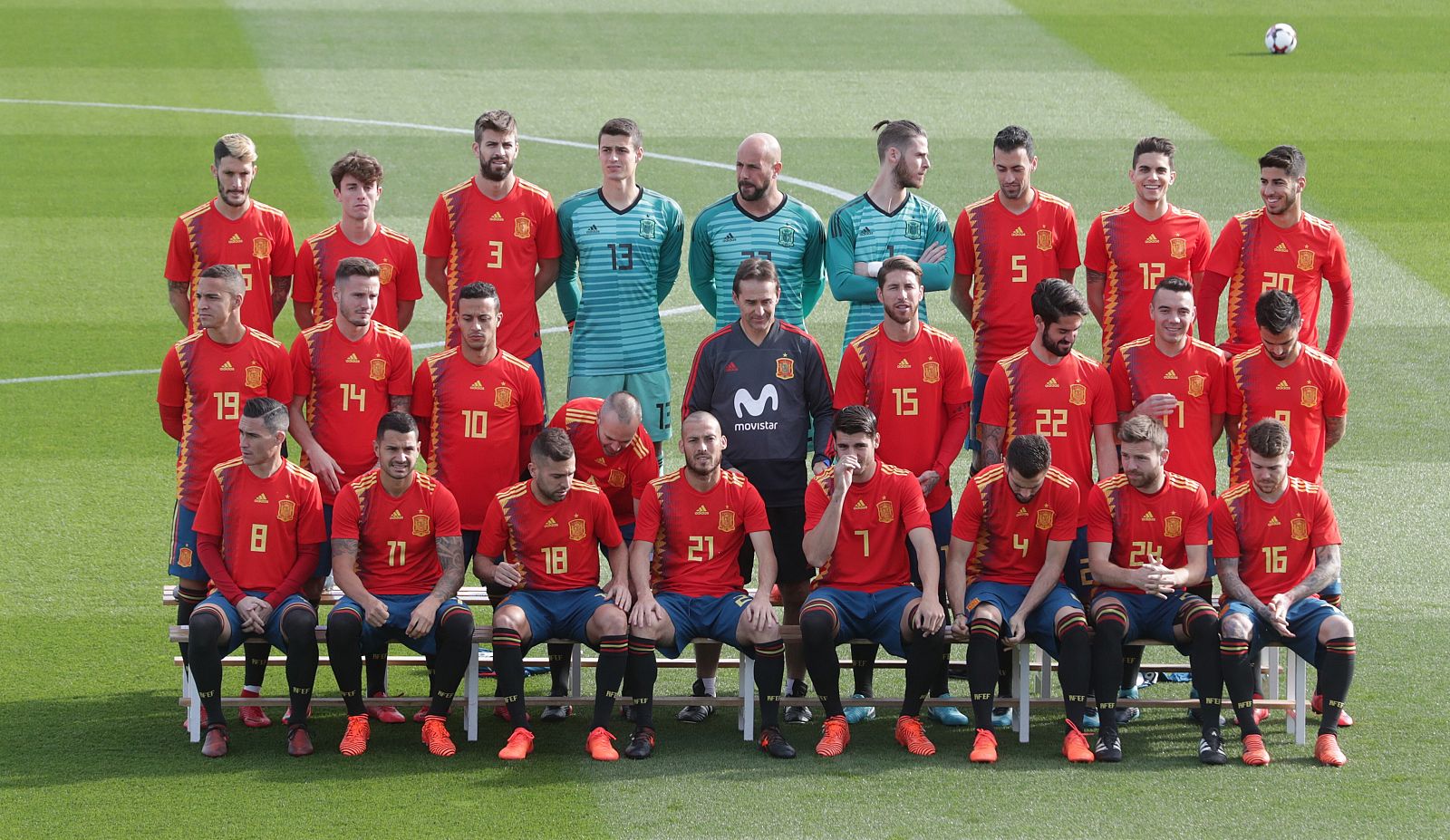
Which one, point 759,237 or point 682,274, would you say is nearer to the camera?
point 759,237

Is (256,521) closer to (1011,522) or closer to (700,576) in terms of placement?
(700,576)

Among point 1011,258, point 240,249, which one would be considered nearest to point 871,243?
point 1011,258

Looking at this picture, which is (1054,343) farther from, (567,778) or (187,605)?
(187,605)

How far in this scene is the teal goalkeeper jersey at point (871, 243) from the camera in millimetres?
9102

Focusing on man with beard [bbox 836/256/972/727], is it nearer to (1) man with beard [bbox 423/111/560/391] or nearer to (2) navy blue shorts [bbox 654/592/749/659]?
(2) navy blue shorts [bbox 654/592/749/659]

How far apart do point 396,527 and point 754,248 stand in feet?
7.17

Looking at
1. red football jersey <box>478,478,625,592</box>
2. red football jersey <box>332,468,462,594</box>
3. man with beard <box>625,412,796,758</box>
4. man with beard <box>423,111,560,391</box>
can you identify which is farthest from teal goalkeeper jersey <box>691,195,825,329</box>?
red football jersey <box>332,468,462,594</box>

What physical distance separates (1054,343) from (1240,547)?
121 centimetres

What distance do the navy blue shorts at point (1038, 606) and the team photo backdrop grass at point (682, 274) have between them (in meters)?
0.48

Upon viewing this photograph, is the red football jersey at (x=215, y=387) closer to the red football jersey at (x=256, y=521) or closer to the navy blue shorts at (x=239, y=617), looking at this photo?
the red football jersey at (x=256, y=521)

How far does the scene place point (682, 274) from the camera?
677 inches

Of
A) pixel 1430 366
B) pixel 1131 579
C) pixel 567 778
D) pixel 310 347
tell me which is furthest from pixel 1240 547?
pixel 1430 366

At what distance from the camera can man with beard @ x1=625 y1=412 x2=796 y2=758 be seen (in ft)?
27.0

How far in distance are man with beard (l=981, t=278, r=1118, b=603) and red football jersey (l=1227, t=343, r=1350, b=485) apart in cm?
62
